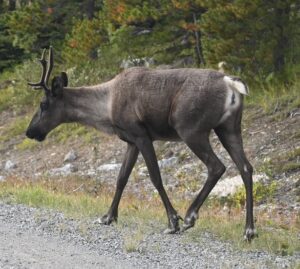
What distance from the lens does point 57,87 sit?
10680 millimetres

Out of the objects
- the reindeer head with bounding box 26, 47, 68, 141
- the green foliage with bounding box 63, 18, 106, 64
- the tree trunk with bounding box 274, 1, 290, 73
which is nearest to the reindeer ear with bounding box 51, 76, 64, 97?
the reindeer head with bounding box 26, 47, 68, 141

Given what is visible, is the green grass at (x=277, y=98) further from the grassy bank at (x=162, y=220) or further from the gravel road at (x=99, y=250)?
the gravel road at (x=99, y=250)

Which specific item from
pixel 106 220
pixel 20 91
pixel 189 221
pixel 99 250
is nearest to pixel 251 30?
pixel 106 220

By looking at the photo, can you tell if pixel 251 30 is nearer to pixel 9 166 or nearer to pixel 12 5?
pixel 9 166

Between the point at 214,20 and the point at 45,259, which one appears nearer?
the point at 45,259

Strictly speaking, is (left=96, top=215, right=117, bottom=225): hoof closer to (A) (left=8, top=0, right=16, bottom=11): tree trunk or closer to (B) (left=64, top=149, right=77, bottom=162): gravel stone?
(B) (left=64, top=149, right=77, bottom=162): gravel stone

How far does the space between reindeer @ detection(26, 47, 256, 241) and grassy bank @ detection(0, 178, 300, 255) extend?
0.78 ft

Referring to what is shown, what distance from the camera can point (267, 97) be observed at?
16.5m

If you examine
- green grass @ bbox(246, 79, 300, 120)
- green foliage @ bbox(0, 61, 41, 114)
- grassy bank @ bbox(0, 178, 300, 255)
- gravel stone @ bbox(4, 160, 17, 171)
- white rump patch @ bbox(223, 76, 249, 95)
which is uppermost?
white rump patch @ bbox(223, 76, 249, 95)

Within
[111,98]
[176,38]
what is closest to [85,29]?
[176,38]

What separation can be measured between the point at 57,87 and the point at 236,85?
274cm

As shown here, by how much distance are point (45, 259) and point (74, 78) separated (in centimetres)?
1536

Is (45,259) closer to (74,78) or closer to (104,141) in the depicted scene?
(104,141)

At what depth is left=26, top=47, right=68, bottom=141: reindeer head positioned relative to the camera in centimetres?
1058
